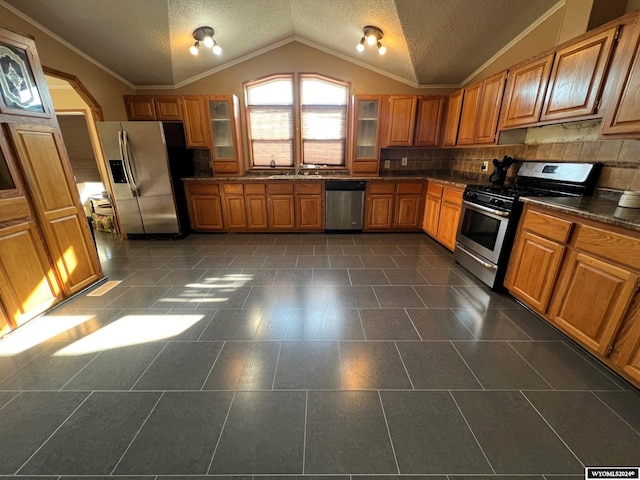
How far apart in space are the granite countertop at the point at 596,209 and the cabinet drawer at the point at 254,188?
3.40 m

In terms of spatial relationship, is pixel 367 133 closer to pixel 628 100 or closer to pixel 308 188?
pixel 308 188

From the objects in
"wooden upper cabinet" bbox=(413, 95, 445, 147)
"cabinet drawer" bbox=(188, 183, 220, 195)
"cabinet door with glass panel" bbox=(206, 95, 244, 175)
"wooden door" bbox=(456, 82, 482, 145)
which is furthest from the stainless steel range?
"cabinet drawer" bbox=(188, 183, 220, 195)

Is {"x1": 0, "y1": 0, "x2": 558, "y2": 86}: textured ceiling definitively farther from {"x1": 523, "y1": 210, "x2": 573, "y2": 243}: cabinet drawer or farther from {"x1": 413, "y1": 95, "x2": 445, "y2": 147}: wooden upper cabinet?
{"x1": 523, "y1": 210, "x2": 573, "y2": 243}: cabinet drawer

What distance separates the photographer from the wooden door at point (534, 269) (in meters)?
2.05

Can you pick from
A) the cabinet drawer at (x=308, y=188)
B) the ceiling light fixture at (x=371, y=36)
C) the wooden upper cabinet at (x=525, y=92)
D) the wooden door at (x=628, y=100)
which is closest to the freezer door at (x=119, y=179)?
the cabinet drawer at (x=308, y=188)

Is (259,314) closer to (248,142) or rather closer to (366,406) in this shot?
(366,406)

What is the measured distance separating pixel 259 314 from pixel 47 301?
1816 mm

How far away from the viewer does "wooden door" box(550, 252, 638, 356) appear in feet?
5.23

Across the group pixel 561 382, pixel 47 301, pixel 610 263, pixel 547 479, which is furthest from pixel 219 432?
pixel 610 263

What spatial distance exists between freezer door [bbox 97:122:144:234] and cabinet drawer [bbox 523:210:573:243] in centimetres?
491

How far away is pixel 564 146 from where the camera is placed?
2623mm

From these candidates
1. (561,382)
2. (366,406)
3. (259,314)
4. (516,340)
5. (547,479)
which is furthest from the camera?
(259,314)

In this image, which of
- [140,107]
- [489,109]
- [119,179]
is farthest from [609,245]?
[140,107]

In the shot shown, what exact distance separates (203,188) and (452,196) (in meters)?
Answer: 3.74
